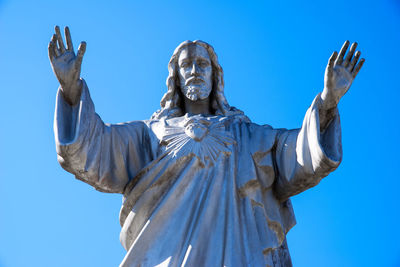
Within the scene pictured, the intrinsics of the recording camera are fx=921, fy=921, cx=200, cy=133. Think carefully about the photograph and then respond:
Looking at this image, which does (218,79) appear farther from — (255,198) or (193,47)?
(255,198)

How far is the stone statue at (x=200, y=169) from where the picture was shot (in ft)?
33.9

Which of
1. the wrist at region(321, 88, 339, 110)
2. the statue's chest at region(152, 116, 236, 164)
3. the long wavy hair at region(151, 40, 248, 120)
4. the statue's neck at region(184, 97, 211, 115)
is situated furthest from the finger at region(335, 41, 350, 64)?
the statue's neck at region(184, 97, 211, 115)

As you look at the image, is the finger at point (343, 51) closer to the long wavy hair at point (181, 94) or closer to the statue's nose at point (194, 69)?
the long wavy hair at point (181, 94)

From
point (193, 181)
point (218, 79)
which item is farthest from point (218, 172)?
point (218, 79)

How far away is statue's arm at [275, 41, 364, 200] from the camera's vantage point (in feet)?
34.8

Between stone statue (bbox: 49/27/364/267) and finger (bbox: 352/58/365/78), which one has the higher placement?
finger (bbox: 352/58/365/78)

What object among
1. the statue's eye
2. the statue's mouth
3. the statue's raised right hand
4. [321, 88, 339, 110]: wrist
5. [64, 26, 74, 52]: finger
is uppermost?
the statue's eye

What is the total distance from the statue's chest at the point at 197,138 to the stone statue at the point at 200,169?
1cm

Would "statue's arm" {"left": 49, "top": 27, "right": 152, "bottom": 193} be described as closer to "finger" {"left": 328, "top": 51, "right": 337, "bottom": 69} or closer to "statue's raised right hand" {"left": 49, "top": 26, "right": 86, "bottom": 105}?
"statue's raised right hand" {"left": 49, "top": 26, "right": 86, "bottom": 105}

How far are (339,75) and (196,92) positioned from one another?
2.14m

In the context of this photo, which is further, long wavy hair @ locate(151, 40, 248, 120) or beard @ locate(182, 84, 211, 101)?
long wavy hair @ locate(151, 40, 248, 120)

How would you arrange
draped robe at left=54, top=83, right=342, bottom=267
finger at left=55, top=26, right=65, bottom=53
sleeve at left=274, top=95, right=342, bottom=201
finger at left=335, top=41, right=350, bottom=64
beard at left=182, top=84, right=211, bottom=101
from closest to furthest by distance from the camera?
1. draped robe at left=54, top=83, right=342, bottom=267
2. sleeve at left=274, top=95, right=342, bottom=201
3. finger at left=335, top=41, right=350, bottom=64
4. finger at left=55, top=26, right=65, bottom=53
5. beard at left=182, top=84, right=211, bottom=101

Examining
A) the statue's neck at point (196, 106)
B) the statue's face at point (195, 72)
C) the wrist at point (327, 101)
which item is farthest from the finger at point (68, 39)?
the wrist at point (327, 101)

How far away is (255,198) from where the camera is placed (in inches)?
424
